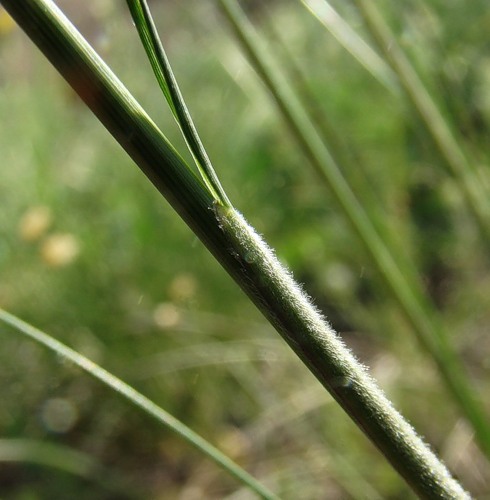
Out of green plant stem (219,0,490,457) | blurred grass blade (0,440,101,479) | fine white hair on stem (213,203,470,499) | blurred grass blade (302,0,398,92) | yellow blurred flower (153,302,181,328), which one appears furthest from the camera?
yellow blurred flower (153,302,181,328)

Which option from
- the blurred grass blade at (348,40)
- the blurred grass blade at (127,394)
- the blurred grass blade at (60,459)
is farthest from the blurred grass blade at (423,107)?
the blurred grass blade at (60,459)

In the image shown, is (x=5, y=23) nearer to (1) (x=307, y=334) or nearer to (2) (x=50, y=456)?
(2) (x=50, y=456)

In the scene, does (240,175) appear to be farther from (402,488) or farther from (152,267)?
(402,488)

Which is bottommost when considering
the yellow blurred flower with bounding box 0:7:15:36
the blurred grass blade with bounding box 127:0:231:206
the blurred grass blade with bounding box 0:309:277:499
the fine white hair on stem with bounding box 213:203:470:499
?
the fine white hair on stem with bounding box 213:203:470:499

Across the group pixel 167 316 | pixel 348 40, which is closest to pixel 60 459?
pixel 167 316

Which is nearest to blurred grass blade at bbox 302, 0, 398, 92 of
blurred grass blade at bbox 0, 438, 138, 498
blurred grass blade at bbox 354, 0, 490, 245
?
blurred grass blade at bbox 354, 0, 490, 245

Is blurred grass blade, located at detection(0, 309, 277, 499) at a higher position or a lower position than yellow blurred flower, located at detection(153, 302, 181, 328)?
lower

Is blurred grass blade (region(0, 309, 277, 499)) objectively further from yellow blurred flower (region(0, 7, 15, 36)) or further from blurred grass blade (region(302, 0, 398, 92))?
yellow blurred flower (region(0, 7, 15, 36))
